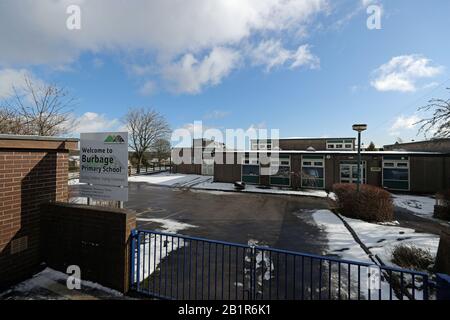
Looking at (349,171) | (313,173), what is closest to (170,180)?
(313,173)

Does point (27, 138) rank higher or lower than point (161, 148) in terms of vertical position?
lower

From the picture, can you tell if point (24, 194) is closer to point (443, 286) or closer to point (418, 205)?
point (443, 286)

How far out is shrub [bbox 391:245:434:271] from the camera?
5381 millimetres

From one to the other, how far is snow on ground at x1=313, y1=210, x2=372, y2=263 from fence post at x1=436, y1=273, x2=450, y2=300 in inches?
133

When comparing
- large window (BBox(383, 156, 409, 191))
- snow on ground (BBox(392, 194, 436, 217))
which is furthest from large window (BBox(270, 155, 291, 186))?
snow on ground (BBox(392, 194, 436, 217))

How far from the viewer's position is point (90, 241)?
Result: 164 inches

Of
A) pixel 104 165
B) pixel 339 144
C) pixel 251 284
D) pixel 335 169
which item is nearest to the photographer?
pixel 251 284

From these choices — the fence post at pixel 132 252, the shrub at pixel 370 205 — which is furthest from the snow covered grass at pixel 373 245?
the fence post at pixel 132 252

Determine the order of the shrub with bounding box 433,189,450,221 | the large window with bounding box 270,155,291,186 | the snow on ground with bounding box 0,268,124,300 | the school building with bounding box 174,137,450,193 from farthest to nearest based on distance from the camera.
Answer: the large window with bounding box 270,155,291,186, the school building with bounding box 174,137,450,193, the shrub with bounding box 433,189,450,221, the snow on ground with bounding box 0,268,124,300

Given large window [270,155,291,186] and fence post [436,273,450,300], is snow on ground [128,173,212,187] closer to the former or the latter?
large window [270,155,291,186]

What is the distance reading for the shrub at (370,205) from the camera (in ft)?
32.4

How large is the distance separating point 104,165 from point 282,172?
18885 millimetres
